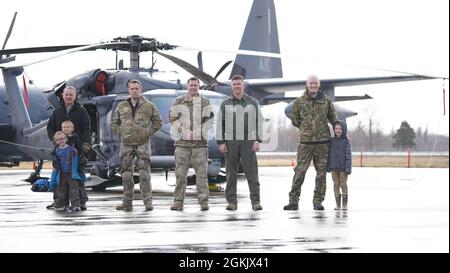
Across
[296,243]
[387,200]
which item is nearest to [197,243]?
[296,243]

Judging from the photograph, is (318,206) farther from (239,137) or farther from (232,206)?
(239,137)

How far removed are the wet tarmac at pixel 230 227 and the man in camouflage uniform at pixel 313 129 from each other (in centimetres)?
55

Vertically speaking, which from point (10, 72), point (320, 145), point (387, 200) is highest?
point (10, 72)

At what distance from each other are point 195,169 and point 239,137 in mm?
735

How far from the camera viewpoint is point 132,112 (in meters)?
12.3

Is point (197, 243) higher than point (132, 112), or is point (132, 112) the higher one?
point (132, 112)

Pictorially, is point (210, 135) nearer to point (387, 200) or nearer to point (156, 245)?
point (387, 200)

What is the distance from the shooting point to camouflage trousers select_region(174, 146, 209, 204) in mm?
12156

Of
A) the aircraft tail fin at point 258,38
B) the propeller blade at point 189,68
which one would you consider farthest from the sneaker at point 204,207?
the aircraft tail fin at point 258,38

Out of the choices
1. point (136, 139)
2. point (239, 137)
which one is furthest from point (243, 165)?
point (136, 139)

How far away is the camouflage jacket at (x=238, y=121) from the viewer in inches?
480

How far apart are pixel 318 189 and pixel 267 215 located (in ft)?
3.67

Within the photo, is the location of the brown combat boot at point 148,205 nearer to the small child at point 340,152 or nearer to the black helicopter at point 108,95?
the small child at point 340,152

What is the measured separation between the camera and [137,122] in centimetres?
1225
